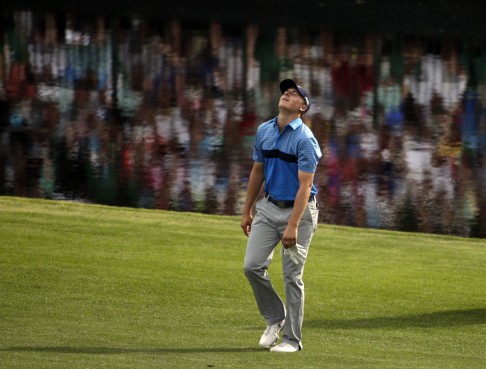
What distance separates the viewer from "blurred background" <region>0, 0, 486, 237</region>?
1593cm

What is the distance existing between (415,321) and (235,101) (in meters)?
15.2

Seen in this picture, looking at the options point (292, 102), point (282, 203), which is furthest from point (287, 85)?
point (282, 203)

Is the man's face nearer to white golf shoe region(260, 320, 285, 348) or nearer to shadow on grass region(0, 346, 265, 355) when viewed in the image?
white golf shoe region(260, 320, 285, 348)

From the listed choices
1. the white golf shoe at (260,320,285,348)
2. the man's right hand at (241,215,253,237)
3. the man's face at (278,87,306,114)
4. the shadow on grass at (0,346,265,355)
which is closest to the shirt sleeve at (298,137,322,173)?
the man's face at (278,87,306,114)

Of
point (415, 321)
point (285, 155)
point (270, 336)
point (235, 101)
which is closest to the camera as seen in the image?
point (285, 155)

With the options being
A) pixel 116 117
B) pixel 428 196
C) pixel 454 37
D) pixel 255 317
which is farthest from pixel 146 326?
pixel 454 37

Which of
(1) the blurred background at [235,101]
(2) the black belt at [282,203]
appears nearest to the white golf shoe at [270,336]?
(2) the black belt at [282,203]

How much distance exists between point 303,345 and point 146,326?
995mm

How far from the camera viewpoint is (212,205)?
14.9 m

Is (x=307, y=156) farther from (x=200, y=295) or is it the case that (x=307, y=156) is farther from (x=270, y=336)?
(x=200, y=295)

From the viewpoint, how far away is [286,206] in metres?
7.29

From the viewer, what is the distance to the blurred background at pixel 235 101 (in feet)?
52.3

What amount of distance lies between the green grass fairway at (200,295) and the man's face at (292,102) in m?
1.33

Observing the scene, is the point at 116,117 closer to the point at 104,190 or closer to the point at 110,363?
the point at 104,190
